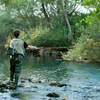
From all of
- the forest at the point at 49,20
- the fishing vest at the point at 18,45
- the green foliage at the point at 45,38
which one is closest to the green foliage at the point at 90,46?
the forest at the point at 49,20

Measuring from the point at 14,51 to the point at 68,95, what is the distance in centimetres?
248

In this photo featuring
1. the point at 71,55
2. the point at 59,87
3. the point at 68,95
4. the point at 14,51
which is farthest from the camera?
the point at 71,55

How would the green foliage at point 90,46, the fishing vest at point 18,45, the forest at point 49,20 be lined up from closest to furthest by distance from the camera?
the fishing vest at point 18,45 → the green foliage at point 90,46 → the forest at point 49,20

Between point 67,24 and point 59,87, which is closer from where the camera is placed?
point 59,87

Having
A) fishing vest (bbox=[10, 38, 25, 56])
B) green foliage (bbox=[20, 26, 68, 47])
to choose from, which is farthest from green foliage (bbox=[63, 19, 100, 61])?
fishing vest (bbox=[10, 38, 25, 56])

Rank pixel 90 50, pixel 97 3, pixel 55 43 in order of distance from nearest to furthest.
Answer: pixel 97 3, pixel 90 50, pixel 55 43

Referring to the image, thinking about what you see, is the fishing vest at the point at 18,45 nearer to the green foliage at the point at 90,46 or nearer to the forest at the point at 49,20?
the green foliage at the point at 90,46

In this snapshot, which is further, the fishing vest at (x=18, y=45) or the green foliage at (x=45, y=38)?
the green foliage at (x=45, y=38)

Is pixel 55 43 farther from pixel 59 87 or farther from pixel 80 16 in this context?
pixel 59 87

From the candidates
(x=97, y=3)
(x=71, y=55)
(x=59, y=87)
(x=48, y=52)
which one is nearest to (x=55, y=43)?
(x=48, y=52)

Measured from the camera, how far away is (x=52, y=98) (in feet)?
20.6

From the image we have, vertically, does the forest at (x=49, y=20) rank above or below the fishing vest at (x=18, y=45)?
above

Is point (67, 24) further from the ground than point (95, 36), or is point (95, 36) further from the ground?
point (67, 24)

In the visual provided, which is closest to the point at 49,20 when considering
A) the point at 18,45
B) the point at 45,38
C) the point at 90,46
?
the point at 45,38
